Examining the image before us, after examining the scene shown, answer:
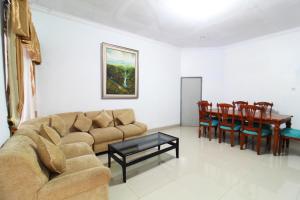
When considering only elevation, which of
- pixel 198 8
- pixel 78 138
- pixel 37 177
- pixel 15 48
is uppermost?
pixel 198 8

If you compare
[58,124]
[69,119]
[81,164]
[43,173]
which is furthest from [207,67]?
[43,173]

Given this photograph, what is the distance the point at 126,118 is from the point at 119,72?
1.27m

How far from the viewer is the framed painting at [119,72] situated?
150 inches

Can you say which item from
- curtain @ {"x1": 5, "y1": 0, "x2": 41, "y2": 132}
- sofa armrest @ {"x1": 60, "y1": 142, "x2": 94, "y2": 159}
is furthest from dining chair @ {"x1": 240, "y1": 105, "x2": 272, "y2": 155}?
curtain @ {"x1": 5, "y1": 0, "x2": 41, "y2": 132}

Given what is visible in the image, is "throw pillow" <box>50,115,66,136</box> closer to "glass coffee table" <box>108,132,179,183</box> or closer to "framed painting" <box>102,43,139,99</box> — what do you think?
"glass coffee table" <box>108,132,179,183</box>

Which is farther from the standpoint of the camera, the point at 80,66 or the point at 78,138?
the point at 80,66

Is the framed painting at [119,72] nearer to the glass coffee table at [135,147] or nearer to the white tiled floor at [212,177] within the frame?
the glass coffee table at [135,147]

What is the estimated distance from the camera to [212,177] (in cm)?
232

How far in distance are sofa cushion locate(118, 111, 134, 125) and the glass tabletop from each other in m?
0.94

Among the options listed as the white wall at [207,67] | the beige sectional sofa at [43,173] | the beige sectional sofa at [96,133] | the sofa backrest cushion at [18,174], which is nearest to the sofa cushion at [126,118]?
the beige sectional sofa at [96,133]

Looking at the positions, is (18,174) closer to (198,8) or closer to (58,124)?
(58,124)

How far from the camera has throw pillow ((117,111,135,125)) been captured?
3773 mm

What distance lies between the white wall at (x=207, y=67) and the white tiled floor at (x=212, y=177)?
2630mm

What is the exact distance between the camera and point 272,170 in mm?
2504
